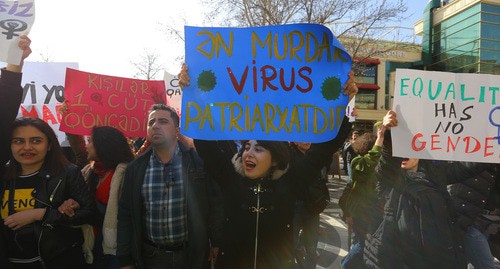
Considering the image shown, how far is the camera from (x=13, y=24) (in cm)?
286

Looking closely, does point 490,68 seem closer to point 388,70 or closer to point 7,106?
point 388,70

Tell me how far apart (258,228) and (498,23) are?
2688 centimetres

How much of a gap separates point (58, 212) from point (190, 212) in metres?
0.87

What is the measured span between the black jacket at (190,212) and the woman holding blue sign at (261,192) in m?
0.16

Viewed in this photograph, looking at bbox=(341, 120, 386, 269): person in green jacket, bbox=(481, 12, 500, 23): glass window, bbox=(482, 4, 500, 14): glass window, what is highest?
bbox=(482, 4, 500, 14): glass window

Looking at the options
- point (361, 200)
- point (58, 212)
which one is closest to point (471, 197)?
point (361, 200)

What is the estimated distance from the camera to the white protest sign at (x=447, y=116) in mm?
2693

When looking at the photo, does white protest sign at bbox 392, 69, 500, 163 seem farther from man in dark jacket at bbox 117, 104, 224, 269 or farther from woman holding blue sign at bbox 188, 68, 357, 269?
man in dark jacket at bbox 117, 104, 224, 269

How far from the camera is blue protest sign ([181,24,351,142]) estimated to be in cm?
262

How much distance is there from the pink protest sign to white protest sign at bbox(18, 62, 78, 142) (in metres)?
0.47

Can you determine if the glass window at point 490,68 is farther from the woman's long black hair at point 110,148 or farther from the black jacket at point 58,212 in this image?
the black jacket at point 58,212

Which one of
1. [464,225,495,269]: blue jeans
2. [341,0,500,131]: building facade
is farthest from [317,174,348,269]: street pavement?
[341,0,500,131]: building facade

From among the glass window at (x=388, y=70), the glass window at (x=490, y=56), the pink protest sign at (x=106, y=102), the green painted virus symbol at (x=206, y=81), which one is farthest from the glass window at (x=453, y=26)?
the green painted virus symbol at (x=206, y=81)

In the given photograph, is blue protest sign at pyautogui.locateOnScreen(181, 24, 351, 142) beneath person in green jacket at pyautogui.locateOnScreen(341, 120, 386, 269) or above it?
above
